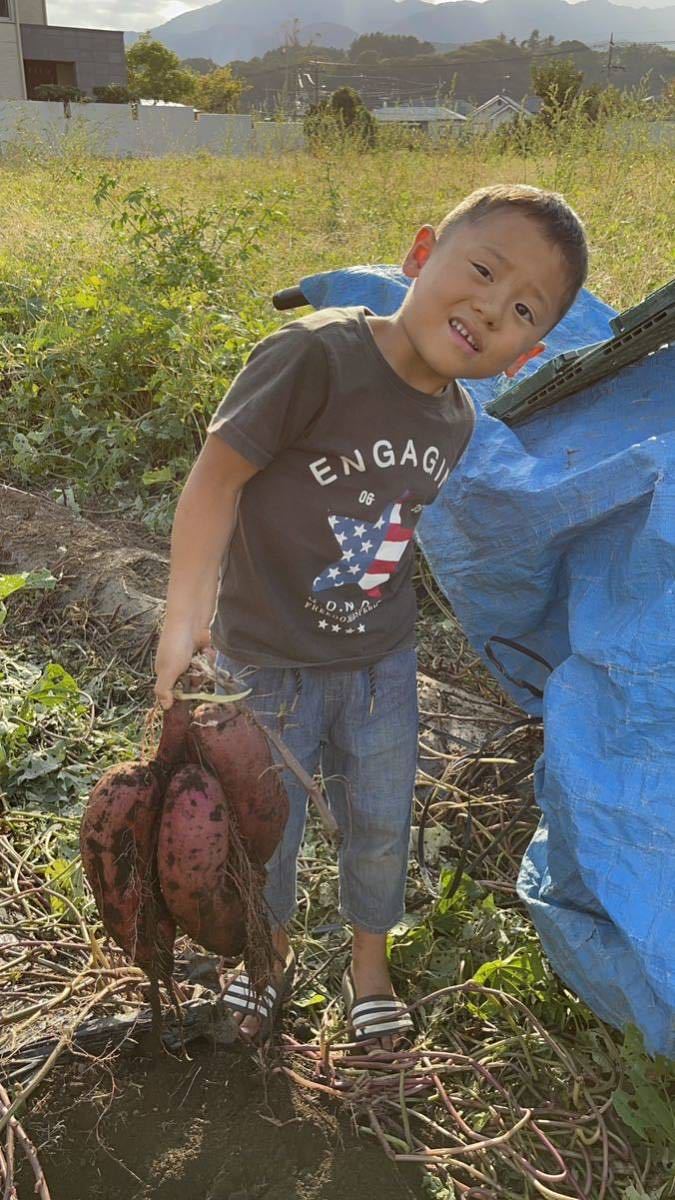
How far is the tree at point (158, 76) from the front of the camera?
1393 inches

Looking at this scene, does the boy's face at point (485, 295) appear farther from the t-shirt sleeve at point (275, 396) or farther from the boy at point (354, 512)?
the t-shirt sleeve at point (275, 396)

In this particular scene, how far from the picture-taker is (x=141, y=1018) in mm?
1750

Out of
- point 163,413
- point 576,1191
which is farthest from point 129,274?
point 576,1191

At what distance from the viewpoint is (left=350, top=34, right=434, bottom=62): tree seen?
109175 millimetres

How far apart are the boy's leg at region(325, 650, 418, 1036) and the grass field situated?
0.18 m

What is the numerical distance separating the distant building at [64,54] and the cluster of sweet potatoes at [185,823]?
3521cm

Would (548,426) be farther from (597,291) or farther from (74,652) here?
(597,291)

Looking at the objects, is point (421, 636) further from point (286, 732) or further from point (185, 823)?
point (185, 823)

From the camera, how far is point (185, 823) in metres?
1.34

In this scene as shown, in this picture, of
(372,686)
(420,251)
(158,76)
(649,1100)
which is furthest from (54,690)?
(158,76)

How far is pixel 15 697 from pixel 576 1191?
72.5 inches

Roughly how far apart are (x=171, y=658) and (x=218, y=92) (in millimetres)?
39822

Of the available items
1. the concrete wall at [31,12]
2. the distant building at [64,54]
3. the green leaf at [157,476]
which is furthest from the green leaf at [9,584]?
the concrete wall at [31,12]

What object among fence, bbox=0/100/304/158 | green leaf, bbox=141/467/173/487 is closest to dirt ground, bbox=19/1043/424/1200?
green leaf, bbox=141/467/173/487
